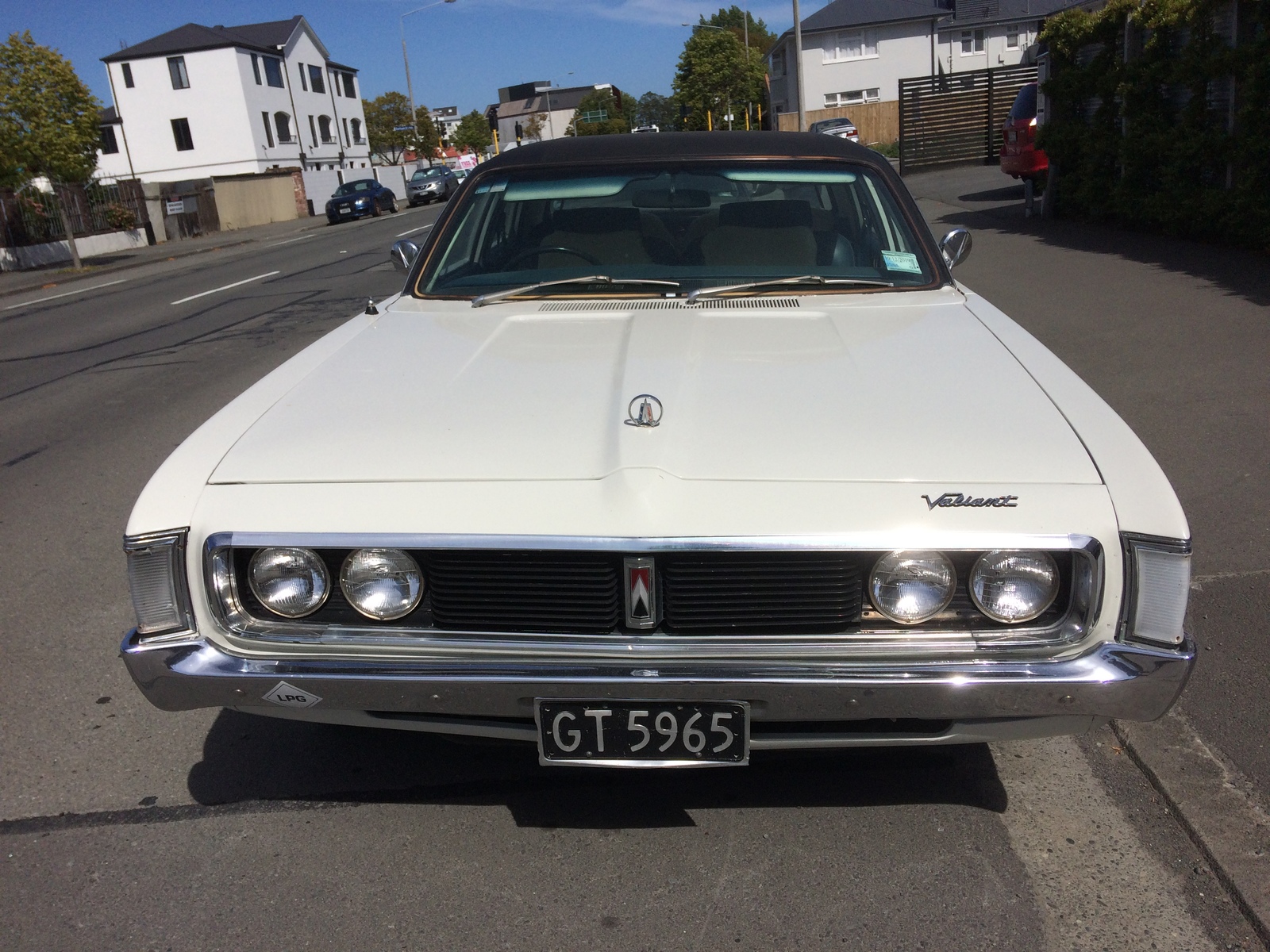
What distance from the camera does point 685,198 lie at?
3.74 metres

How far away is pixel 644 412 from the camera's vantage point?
7.86 ft

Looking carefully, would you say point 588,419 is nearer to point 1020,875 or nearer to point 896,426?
point 896,426

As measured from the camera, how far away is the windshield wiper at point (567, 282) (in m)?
3.47

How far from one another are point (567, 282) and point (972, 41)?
59.3m

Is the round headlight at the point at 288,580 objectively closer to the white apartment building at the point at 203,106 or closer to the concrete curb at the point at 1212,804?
the concrete curb at the point at 1212,804

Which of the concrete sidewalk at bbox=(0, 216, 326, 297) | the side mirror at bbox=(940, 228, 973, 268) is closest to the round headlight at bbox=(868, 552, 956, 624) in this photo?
the side mirror at bbox=(940, 228, 973, 268)

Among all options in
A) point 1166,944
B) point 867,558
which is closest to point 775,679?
point 867,558

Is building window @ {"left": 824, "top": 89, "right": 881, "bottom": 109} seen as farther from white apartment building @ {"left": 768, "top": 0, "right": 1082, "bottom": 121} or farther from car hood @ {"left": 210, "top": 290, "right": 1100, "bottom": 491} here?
car hood @ {"left": 210, "top": 290, "right": 1100, "bottom": 491}

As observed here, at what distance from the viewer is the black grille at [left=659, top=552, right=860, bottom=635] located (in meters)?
2.13

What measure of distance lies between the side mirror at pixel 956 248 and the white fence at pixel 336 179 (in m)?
40.6

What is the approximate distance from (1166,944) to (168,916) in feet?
7.01

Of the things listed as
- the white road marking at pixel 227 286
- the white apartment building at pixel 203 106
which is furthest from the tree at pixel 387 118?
the white road marking at pixel 227 286

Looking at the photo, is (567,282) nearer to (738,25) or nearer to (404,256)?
(404,256)

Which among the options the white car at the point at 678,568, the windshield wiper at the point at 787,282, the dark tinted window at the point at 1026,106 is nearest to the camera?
the white car at the point at 678,568
